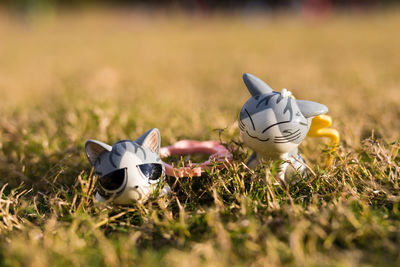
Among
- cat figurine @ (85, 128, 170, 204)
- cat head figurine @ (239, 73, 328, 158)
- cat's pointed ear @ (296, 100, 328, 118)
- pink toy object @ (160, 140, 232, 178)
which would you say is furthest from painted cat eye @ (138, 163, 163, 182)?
cat's pointed ear @ (296, 100, 328, 118)

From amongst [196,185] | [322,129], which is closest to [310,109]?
[322,129]

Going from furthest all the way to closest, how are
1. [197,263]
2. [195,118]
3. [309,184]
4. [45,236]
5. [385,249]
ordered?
[195,118], [309,184], [45,236], [385,249], [197,263]

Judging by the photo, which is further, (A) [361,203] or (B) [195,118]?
(B) [195,118]

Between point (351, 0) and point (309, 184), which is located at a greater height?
point (351, 0)

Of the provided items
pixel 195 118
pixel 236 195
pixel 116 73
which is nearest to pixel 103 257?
pixel 236 195

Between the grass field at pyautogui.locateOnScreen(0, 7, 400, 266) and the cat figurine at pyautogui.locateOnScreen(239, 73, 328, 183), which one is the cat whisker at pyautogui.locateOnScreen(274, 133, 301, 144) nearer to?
the cat figurine at pyautogui.locateOnScreen(239, 73, 328, 183)

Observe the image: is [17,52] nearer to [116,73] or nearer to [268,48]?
[116,73]

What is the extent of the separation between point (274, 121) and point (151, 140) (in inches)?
23.3

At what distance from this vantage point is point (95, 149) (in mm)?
1706

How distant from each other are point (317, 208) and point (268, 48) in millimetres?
7043

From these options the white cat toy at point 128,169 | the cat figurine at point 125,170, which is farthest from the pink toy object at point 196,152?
the cat figurine at point 125,170

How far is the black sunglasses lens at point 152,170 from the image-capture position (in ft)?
5.46

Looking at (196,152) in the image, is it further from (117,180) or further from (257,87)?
(117,180)

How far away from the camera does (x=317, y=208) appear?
1622 millimetres
